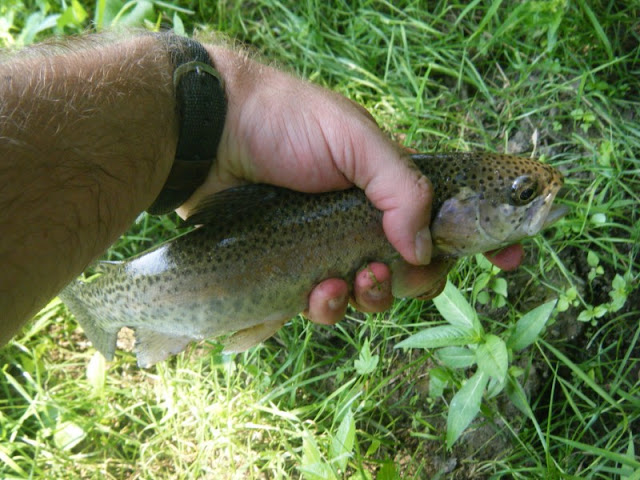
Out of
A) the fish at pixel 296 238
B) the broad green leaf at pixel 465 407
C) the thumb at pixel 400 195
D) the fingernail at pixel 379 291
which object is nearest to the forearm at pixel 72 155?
the fish at pixel 296 238

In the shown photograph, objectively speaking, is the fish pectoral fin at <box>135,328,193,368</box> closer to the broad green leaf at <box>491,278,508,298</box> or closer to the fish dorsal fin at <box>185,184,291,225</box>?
the fish dorsal fin at <box>185,184,291,225</box>

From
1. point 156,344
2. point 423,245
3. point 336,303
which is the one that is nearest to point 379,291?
point 336,303

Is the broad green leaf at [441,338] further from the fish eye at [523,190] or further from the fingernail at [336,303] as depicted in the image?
the fish eye at [523,190]

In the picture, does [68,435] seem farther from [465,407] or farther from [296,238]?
[465,407]

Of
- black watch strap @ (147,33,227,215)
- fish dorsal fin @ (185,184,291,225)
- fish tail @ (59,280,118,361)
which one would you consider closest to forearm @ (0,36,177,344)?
black watch strap @ (147,33,227,215)

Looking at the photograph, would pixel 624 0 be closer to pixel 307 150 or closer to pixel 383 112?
pixel 383 112
